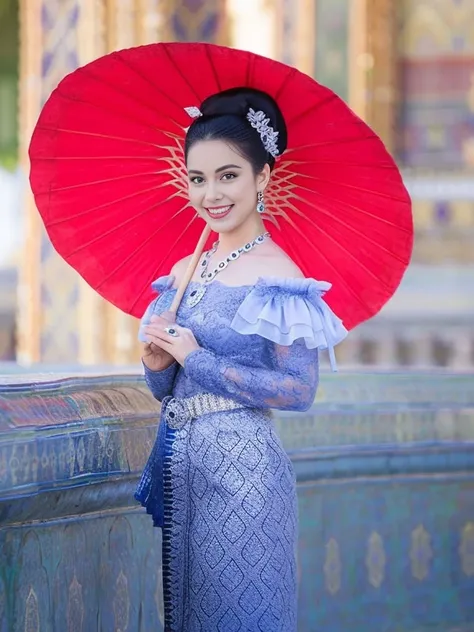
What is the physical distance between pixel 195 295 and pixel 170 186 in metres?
0.30

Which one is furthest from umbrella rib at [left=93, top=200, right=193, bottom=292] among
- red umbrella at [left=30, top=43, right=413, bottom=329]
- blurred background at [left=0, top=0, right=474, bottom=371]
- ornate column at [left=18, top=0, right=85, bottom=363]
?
ornate column at [left=18, top=0, right=85, bottom=363]

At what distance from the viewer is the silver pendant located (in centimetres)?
262

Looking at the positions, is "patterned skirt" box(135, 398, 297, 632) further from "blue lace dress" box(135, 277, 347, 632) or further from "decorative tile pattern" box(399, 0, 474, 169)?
"decorative tile pattern" box(399, 0, 474, 169)

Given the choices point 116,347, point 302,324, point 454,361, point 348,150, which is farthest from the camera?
point 454,361

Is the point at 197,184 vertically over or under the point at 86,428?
over

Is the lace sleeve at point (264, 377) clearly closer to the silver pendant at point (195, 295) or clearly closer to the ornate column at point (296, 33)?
the silver pendant at point (195, 295)

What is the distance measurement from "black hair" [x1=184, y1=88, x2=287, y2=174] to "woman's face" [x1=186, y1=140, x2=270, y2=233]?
0.02m

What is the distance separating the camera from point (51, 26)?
7219mm

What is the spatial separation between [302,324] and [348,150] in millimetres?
387

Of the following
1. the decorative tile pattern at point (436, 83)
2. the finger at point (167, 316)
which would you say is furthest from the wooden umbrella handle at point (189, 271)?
the decorative tile pattern at point (436, 83)

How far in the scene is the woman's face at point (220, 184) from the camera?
8.51ft

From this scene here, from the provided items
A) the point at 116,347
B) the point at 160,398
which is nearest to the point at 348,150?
the point at 160,398

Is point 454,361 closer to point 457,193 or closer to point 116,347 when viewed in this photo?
point 457,193

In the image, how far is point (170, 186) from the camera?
2.83 m
